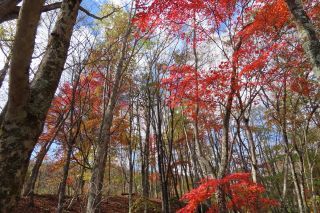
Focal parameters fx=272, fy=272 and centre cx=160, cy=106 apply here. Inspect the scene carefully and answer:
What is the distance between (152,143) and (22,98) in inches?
773

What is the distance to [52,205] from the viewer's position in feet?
39.4

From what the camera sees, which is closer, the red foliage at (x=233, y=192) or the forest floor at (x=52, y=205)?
the red foliage at (x=233, y=192)

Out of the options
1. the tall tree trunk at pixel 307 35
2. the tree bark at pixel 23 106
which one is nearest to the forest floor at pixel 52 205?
the tree bark at pixel 23 106

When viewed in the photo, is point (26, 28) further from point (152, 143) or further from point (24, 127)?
point (152, 143)

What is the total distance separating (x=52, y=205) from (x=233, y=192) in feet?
26.0

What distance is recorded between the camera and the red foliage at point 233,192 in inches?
301

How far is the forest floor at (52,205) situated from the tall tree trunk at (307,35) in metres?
5.56

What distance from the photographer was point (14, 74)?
4.93ft

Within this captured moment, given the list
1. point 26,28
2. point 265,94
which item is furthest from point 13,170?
point 265,94

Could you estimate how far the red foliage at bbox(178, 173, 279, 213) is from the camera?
7.64 meters

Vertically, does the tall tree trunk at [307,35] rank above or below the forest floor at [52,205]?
above

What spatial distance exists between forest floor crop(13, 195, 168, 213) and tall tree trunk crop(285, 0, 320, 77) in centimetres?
556

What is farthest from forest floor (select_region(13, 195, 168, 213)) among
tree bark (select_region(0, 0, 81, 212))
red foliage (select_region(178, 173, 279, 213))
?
tree bark (select_region(0, 0, 81, 212))

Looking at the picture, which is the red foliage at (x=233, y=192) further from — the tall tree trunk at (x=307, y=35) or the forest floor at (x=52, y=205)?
the tall tree trunk at (x=307, y=35)
